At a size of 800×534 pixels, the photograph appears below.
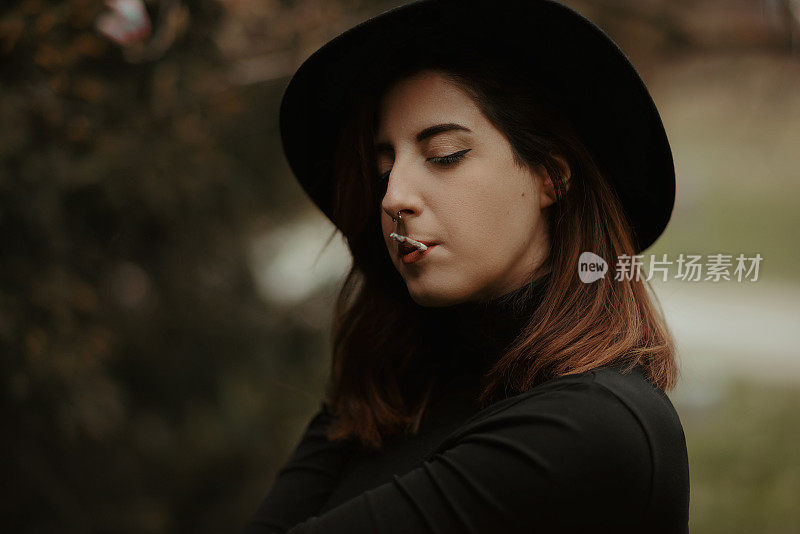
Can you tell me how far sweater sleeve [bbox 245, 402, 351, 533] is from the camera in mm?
1311

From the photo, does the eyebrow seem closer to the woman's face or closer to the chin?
the woman's face

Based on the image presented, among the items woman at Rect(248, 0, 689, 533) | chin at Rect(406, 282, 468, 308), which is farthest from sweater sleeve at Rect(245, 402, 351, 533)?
chin at Rect(406, 282, 468, 308)

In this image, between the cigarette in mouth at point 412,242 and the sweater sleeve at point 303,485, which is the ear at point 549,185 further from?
the sweater sleeve at point 303,485

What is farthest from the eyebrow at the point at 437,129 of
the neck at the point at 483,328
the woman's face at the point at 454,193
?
the neck at the point at 483,328

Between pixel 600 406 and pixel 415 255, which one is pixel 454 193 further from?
pixel 600 406

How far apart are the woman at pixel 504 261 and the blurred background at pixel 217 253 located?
610 millimetres

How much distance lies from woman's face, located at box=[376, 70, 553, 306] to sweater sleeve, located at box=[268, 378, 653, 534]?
0.26 metres

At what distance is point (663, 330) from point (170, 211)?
5.18 feet

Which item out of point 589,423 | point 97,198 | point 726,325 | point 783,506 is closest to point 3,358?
point 97,198

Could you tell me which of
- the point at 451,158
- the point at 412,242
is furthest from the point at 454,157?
the point at 412,242

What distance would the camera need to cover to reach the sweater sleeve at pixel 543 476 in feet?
2.82

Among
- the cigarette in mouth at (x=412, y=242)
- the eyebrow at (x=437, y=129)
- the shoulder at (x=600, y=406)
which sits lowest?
the shoulder at (x=600, y=406)

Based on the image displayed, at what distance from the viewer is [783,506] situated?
1991 mm

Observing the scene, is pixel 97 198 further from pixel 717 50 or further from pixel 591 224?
pixel 717 50
